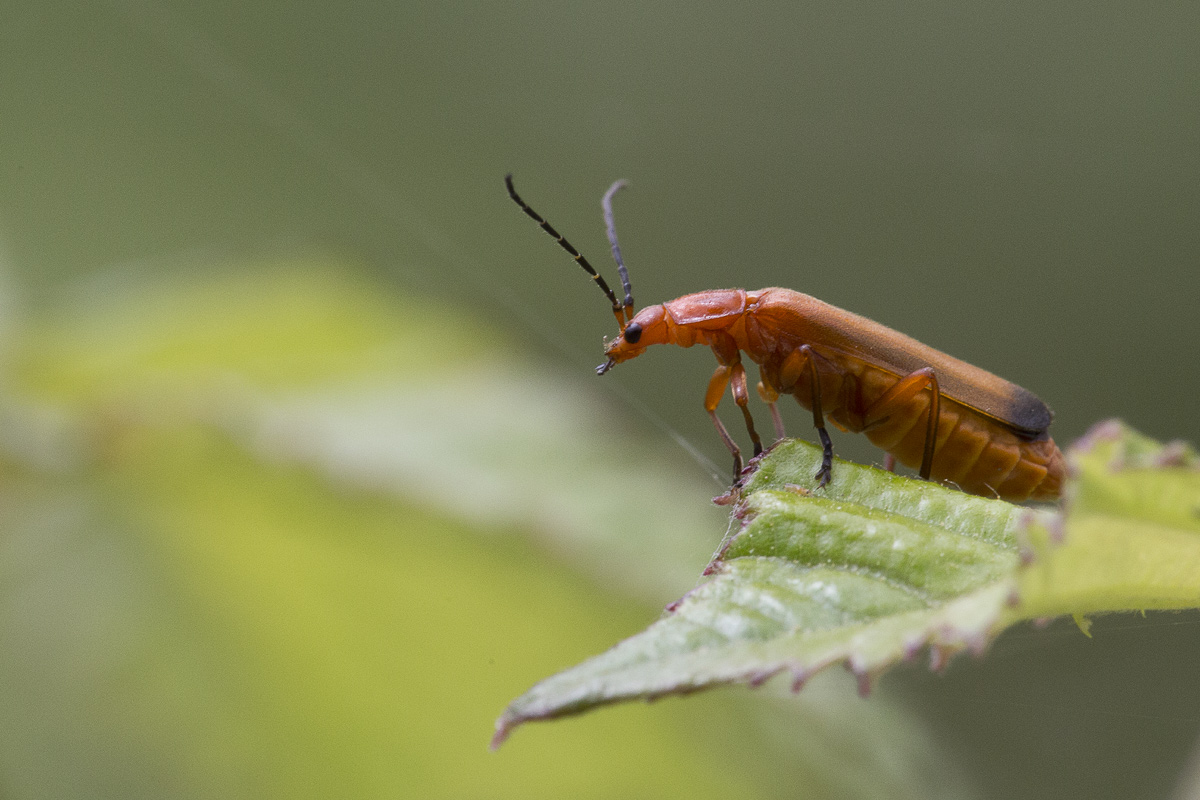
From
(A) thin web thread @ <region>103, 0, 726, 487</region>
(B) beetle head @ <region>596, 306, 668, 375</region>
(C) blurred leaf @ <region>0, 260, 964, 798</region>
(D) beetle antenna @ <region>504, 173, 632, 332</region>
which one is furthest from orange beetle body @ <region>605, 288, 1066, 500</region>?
(A) thin web thread @ <region>103, 0, 726, 487</region>

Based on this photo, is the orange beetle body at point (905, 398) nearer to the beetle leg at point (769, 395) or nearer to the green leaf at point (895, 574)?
the beetle leg at point (769, 395)

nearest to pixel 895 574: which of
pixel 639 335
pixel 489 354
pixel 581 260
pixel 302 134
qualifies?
pixel 639 335

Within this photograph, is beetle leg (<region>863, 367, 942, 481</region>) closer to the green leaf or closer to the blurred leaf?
the blurred leaf

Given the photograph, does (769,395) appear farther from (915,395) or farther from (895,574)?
(895,574)

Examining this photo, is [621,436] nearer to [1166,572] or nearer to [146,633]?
[146,633]

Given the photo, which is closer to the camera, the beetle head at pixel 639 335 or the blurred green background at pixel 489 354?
the blurred green background at pixel 489 354

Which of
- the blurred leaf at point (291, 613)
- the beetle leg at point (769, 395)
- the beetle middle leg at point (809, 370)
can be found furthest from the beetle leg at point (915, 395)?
the blurred leaf at point (291, 613)

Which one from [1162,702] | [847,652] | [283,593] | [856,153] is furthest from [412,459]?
[856,153]
